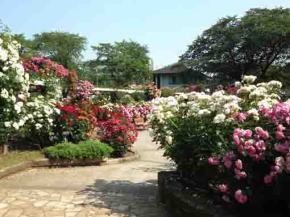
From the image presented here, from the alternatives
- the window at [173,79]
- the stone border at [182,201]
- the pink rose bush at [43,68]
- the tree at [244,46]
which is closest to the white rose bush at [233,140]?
the stone border at [182,201]

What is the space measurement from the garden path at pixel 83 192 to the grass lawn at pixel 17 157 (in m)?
0.36

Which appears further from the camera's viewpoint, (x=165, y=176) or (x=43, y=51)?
(x=43, y=51)

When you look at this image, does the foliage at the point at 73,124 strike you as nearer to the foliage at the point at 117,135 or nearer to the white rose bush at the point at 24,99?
the white rose bush at the point at 24,99

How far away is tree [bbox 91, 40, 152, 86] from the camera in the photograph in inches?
2261

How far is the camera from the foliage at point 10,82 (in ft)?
24.4

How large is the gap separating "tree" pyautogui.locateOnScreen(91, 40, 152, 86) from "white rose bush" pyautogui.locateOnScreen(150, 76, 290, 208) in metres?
50.3

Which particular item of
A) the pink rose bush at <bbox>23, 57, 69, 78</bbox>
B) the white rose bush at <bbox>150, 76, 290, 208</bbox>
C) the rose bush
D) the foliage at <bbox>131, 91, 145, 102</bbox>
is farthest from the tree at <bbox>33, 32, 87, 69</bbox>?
the white rose bush at <bbox>150, 76, 290, 208</bbox>

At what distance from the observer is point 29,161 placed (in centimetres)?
861

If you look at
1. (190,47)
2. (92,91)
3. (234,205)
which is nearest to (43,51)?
(190,47)

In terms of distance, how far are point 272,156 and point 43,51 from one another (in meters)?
59.3

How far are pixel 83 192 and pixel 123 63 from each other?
167 ft

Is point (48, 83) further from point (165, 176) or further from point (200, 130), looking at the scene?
point (200, 130)

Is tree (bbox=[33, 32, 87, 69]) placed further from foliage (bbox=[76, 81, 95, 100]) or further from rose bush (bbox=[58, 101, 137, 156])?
rose bush (bbox=[58, 101, 137, 156])

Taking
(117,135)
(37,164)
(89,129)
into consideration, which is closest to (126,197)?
(37,164)
